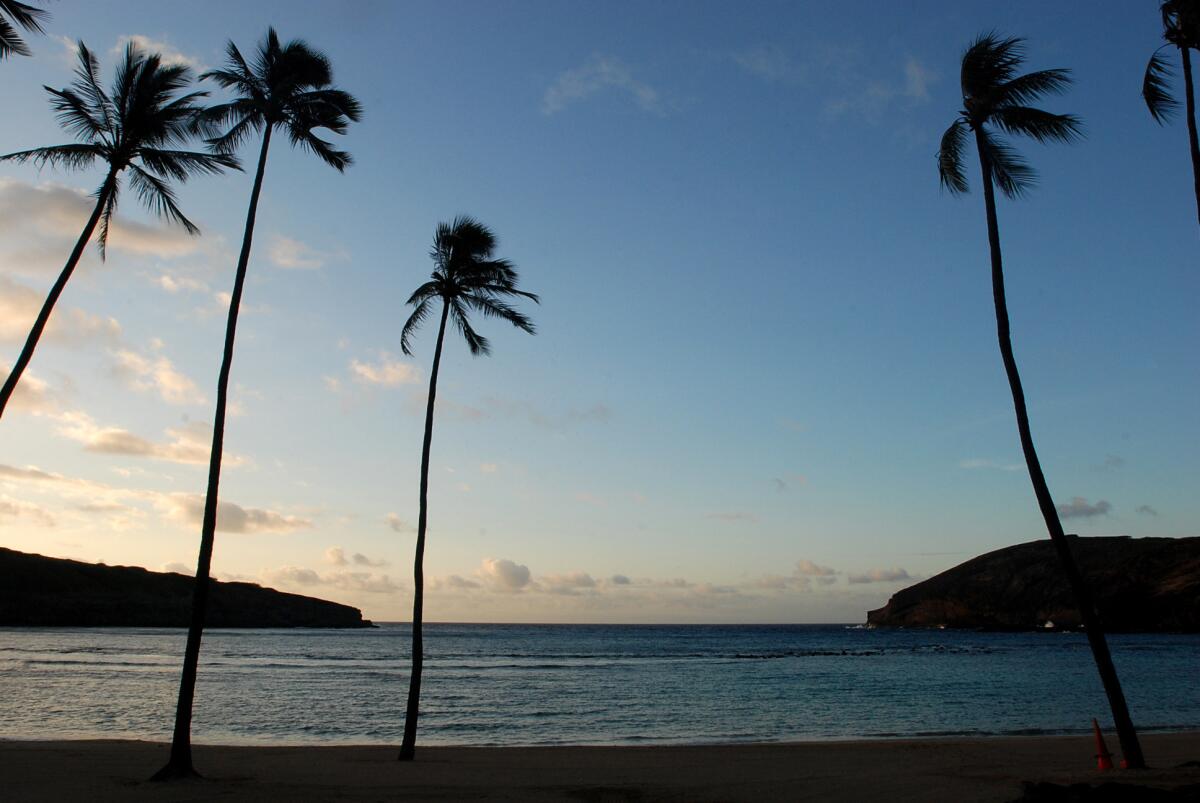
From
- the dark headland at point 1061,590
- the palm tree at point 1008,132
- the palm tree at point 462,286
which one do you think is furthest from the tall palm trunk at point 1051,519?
the dark headland at point 1061,590

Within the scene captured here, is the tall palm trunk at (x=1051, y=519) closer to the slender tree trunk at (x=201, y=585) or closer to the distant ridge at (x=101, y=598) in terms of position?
the slender tree trunk at (x=201, y=585)

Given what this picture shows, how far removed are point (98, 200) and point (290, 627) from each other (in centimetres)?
16673

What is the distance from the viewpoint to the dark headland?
129 m

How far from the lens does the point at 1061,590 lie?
151125 millimetres

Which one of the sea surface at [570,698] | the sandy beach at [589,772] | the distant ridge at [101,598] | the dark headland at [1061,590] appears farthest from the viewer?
the dark headland at [1061,590]

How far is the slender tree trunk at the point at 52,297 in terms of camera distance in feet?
48.9

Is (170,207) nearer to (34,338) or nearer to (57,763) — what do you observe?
(34,338)

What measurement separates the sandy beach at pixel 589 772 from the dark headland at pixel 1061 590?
107357 millimetres

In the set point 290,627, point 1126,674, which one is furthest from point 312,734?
point 290,627

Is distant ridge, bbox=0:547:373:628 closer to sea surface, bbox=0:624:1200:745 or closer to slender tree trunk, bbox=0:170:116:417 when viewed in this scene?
sea surface, bbox=0:624:1200:745

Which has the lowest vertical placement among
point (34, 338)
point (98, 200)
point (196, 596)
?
point (196, 596)

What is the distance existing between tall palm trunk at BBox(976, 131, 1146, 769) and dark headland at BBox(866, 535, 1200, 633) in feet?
369

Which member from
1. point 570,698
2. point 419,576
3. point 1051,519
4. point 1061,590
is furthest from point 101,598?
point 1061,590

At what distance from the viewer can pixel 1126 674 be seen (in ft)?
181
